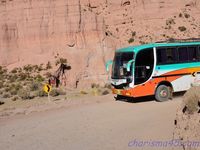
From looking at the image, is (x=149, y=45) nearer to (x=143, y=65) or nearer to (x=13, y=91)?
(x=143, y=65)

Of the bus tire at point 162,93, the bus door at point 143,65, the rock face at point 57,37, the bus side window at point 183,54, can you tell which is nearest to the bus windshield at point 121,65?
the bus door at point 143,65

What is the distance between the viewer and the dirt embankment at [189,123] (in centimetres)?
935

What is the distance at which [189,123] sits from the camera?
387 inches

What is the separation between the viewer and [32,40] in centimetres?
4562

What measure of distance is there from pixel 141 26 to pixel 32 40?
63.2 feet

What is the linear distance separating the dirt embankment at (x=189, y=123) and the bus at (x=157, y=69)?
9.20 m

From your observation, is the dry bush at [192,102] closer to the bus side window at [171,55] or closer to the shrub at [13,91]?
the bus side window at [171,55]

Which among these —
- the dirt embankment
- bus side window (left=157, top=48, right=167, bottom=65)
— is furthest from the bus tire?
the dirt embankment

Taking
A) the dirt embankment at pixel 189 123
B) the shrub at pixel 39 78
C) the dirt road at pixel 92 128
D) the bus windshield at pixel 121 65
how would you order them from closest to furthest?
the dirt embankment at pixel 189 123
the dirt road at pixel 92 128
the bus windshield at pixel 121 65
the shrub at pixel 39 78

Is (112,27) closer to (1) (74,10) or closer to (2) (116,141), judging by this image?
(1) (74,10)

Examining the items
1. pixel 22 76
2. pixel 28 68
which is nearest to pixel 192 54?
pixel 22 76

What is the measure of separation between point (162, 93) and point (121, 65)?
2632mm

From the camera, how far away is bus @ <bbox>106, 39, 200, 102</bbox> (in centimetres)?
2020

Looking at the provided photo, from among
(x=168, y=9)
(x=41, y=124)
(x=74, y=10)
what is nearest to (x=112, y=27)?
(x=168, y=9)
